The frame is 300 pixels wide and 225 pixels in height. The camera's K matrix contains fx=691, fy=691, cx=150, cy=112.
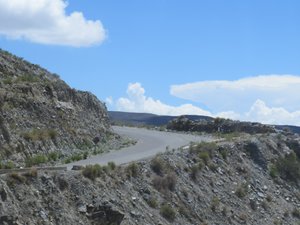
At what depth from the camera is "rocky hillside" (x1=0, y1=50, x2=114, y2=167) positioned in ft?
115

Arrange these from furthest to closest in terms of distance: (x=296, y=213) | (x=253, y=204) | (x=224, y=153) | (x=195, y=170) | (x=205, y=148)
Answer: (x=224, y=153) < (x=205, y=148) < (x=296, y=213) < (x=253, y=204) < (x=195, y=170)

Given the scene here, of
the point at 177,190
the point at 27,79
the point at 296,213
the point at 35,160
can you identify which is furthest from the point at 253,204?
the point at 27,79

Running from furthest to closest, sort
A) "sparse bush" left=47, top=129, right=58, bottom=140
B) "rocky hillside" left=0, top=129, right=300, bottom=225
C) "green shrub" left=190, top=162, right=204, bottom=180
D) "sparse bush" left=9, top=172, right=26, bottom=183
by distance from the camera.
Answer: "sparse bush" left=47, top=129, right=58, bottom=140
"green shrub" left=190, top=162, right=204, bottom=180
"sparse bush" left=9, top=172, right=26, bottom=183
"rocky hillside" left=0, top=129, right=300, bottom=225

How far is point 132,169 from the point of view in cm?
3195

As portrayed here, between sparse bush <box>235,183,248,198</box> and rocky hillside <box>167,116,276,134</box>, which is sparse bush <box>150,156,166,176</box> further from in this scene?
rocky hillside <box>167,116,276,134</box>

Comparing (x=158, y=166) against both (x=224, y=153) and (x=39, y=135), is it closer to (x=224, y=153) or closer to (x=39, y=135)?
(x=39, y=135)

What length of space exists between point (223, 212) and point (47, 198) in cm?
1193

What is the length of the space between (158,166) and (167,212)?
4.61 m

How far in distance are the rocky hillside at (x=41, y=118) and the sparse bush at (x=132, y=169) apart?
488 centimetres

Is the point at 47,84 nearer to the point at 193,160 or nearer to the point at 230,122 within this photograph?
the point at 193,160

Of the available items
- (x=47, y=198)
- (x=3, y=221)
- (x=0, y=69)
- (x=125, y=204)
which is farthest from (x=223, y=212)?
(x=0, y=69)

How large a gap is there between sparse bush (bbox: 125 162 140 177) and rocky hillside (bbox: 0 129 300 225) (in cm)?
7

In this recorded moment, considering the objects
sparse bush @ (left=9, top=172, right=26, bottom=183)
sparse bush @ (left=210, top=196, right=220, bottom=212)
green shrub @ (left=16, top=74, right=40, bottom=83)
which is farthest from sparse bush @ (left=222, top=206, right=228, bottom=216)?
green shrub @ (left=16, top=74, right=40, bottom=83)

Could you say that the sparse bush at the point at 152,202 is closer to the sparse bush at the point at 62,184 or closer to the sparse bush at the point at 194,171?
the sparse bush at the point at 62,184
